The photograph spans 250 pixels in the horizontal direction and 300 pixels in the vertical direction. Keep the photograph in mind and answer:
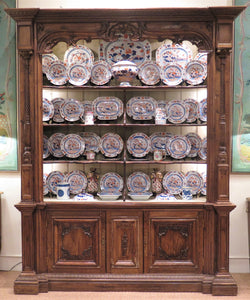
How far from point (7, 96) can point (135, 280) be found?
7.29 ft

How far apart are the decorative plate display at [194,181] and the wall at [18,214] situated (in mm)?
416

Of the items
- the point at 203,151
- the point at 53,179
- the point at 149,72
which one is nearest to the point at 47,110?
the point at 53,179

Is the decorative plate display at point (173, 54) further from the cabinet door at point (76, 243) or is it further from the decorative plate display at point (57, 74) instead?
the cabinet door at point (76, 243)

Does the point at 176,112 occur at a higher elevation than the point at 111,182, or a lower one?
higher

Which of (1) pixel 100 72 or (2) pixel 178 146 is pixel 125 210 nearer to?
(2) pixel 178 146

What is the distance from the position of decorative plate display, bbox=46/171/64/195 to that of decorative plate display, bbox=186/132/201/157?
A: 129cm

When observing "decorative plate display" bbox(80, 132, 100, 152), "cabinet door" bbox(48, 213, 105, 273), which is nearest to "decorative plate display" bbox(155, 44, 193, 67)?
"decorative plate display" bbox(80, 132, 100, 152)

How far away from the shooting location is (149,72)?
134 inches

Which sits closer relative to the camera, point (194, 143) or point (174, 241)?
point (174, 241)

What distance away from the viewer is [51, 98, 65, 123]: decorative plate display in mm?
3457

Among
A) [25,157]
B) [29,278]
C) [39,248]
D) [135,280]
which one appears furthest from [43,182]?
[135,280]

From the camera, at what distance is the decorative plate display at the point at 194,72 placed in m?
3.38

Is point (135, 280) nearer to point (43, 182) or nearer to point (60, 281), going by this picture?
point (60, 281)

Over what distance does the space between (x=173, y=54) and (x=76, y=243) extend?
6.69 feet
